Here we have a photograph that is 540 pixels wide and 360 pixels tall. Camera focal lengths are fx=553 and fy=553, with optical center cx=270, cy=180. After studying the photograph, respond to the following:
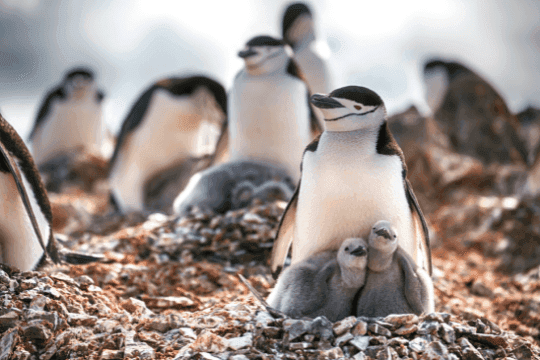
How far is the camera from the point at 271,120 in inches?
174

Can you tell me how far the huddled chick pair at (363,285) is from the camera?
2.26 meters

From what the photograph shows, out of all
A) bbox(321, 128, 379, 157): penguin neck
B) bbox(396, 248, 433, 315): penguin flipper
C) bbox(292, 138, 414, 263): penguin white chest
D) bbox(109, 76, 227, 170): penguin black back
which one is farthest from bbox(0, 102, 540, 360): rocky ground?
bbox(109, 76, 227, 170): penguin black back

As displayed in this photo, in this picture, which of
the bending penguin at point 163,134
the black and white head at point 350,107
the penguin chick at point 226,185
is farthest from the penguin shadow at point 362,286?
the bending penguin at point 163,134

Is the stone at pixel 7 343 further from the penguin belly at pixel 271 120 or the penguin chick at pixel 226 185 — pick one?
the penguin belly at pixel 271 120

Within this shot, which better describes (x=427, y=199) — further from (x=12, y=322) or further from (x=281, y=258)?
(x=12, y=322)

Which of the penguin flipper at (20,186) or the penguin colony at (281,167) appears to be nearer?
the penguin flipper at (20,186)

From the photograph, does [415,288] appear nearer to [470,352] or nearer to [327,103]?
[470,352]

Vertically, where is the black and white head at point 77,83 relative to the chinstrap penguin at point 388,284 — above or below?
above

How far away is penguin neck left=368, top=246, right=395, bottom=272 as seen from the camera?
227 centimetres

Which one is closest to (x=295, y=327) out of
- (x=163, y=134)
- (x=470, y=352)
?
(x=470, y=352)

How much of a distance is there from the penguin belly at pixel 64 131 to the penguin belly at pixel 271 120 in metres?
4.83

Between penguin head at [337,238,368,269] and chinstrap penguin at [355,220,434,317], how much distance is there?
61mm

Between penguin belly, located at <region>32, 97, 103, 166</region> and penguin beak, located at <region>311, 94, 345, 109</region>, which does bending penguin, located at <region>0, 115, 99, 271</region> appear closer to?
penguin beak, located at <region>311, 94, 345, 109</region>

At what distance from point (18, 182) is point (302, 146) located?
107 inches
